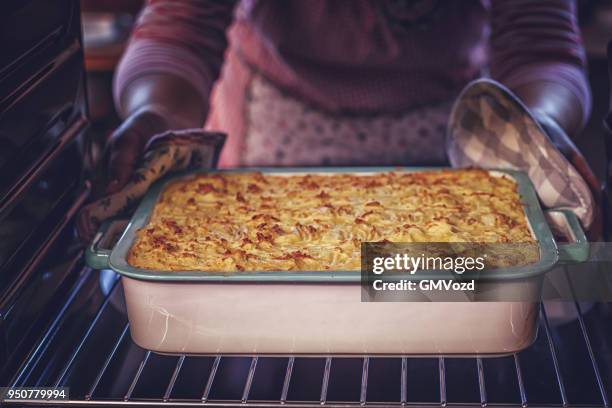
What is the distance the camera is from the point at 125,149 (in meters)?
1.33

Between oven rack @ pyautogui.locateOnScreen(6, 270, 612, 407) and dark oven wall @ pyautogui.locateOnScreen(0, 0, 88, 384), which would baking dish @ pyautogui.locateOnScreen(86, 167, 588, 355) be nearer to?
oven rack @ pyautogui.locateOnScreen(6, 270, 612, 407)

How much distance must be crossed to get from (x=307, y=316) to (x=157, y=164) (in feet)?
1.57

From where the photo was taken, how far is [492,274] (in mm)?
963

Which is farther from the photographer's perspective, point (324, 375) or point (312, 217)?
point (312, 217)

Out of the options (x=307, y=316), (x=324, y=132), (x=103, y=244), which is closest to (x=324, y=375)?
(x=307, y=316)

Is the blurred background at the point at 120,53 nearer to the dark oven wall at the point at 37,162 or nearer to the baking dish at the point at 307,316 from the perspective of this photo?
the dark oven wall at the point at 37,162

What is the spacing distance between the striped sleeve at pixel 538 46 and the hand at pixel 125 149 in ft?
2.85

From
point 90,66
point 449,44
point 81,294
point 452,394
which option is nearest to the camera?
point 452,394

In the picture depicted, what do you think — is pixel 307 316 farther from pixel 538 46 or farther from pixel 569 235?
pixel 538 46

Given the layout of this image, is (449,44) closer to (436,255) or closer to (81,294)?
(436,255)

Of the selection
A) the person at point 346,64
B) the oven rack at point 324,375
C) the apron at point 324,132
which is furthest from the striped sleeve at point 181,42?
the oven rack at point 324,375

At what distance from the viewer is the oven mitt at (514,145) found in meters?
1.22

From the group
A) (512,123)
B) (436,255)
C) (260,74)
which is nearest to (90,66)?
(260,74)

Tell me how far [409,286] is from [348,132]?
102cm
